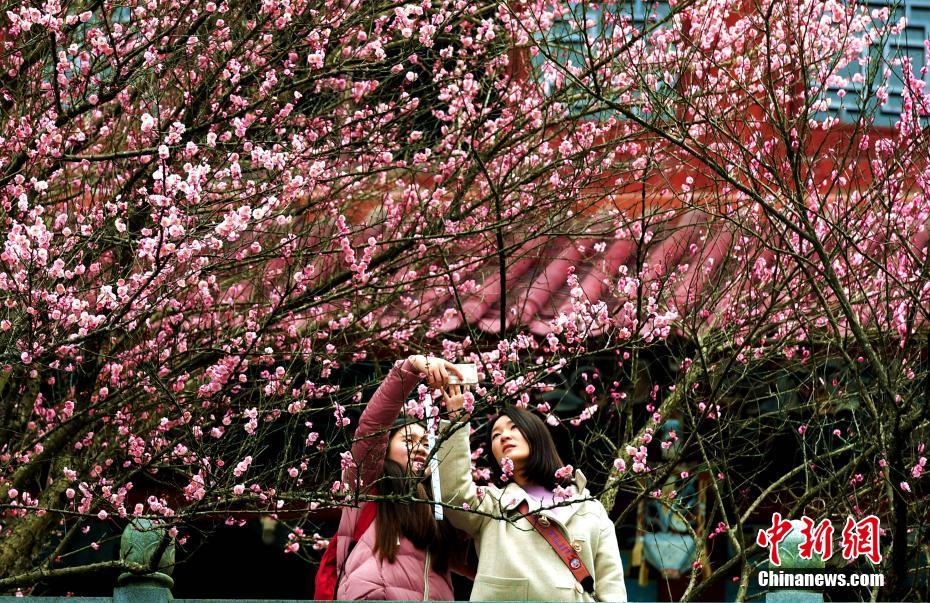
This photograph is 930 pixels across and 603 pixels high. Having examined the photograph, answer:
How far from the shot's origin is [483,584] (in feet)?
14.1

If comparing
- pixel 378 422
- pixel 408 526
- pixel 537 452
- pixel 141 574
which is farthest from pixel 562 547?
pixel 141 574

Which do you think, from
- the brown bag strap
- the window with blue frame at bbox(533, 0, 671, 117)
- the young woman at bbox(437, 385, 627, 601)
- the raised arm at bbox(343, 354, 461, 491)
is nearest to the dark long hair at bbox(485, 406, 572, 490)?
the young woman at bbox(437, 385, 627, 601)

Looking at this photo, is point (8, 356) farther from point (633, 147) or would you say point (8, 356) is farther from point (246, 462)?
point (633, 147)

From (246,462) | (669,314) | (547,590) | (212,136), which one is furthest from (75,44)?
(547,590)

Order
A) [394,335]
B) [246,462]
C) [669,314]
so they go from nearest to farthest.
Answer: [246,462] → [669,314] → [394,335]

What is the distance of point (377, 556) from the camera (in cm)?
435

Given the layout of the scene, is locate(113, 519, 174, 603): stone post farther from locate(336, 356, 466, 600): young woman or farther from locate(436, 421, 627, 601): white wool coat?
locate(436, 421, 627, 601): white wool coat

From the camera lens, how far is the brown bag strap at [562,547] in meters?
4.36

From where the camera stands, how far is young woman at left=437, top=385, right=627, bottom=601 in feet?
14.1

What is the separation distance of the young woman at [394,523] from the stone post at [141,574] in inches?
30.8

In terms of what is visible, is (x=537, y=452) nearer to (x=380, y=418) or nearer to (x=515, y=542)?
(x=515, y=542)

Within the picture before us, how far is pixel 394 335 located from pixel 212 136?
1953 millimetres

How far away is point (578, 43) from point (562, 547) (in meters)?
4.51

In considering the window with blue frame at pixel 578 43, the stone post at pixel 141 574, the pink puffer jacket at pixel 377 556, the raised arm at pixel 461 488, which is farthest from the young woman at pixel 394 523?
the window with blue frame at pixel 578 43
